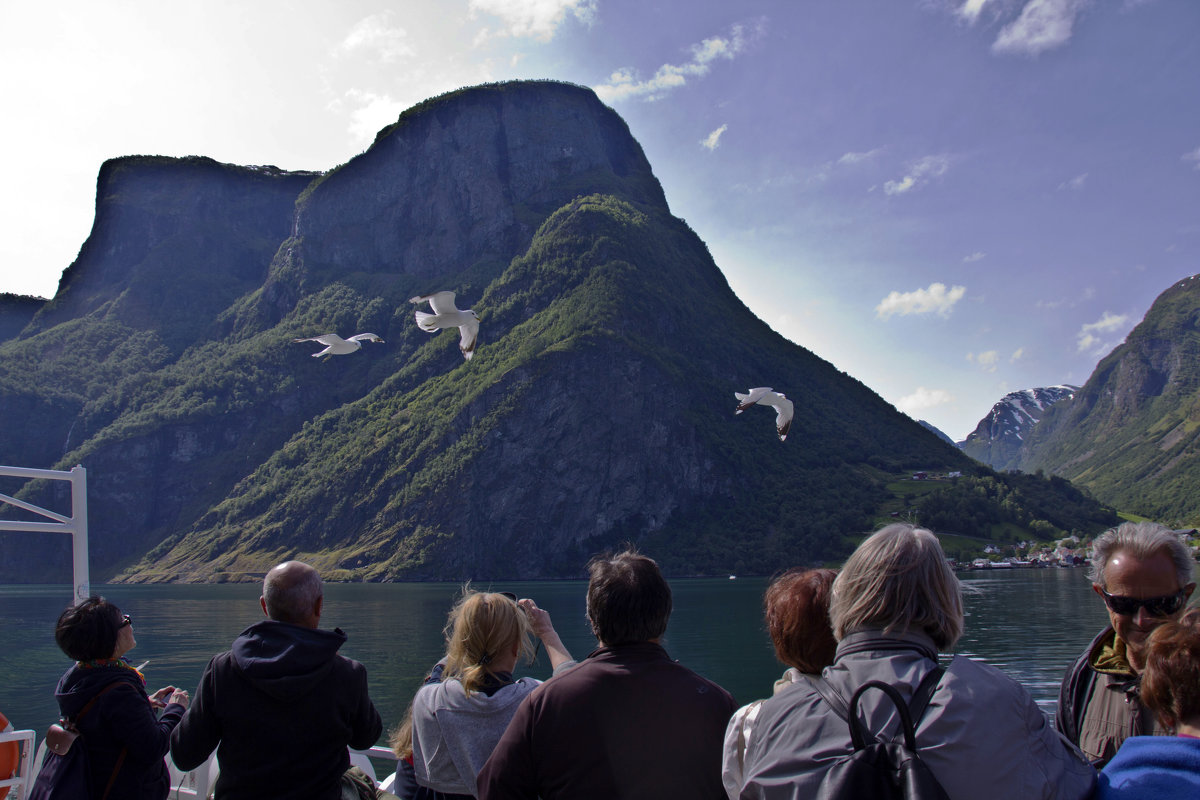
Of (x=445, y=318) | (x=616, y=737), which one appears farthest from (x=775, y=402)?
(x=616, y=737)

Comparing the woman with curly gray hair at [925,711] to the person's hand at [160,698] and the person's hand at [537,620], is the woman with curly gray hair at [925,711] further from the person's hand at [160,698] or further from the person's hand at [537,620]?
the person's hand at [160,698]

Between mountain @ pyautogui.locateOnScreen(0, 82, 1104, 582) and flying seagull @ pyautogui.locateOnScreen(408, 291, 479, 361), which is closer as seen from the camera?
flying seagull @ pyautogui.locateOnScreen(408, 291, 479, 361)

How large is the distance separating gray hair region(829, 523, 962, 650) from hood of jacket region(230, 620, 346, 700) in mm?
2221

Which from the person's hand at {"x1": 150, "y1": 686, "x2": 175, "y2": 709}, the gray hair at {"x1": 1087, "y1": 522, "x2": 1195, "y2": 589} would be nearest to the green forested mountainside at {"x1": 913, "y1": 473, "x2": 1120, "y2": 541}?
the gray hair at {"x1": 1087, "y1": 522, "x2": 1195, "y2": 589}

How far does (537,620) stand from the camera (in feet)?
12.9

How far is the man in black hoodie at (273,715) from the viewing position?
3.55 metres

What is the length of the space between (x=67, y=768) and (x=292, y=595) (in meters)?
1.63

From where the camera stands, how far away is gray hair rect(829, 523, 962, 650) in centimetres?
240

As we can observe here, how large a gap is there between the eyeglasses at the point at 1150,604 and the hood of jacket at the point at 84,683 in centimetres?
464

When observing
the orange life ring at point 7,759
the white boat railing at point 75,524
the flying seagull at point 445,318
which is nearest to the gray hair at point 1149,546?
the orange life ring at point 7,759

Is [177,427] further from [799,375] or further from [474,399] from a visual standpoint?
[799,375]

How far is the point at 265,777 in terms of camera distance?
11.7 feet

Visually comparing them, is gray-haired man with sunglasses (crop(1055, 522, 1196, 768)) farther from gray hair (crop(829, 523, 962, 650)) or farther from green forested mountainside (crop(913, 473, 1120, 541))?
green forested mountainside (crop(913, 473, 1120, 541))

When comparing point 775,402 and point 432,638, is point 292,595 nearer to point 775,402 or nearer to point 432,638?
point 775,402
